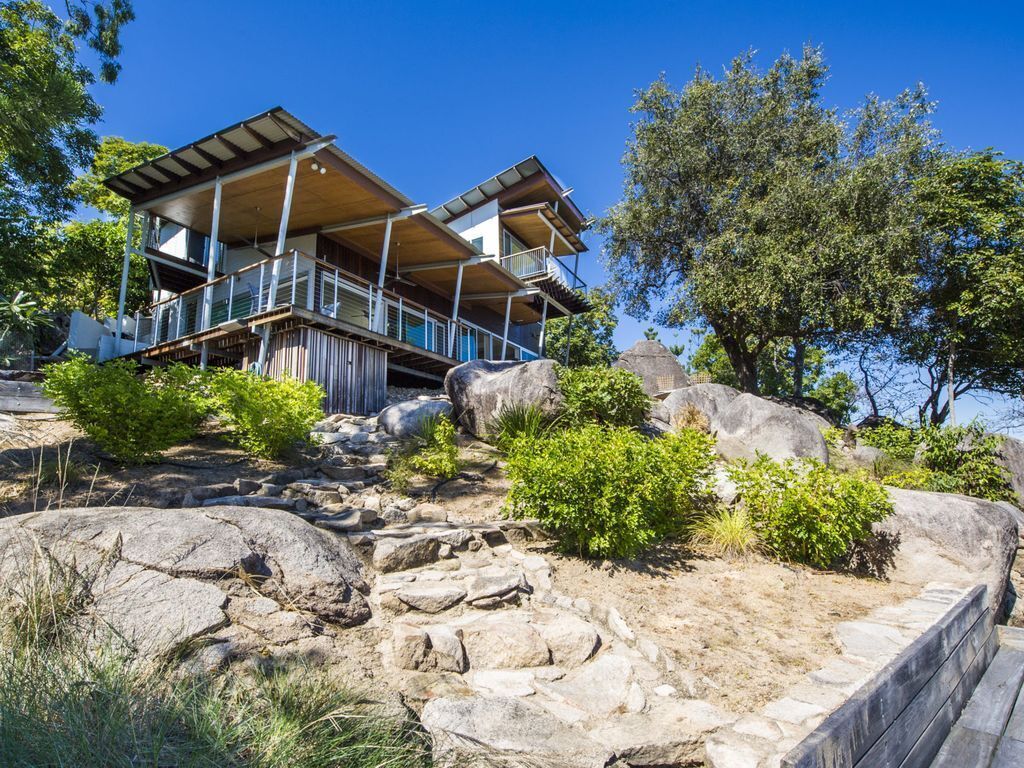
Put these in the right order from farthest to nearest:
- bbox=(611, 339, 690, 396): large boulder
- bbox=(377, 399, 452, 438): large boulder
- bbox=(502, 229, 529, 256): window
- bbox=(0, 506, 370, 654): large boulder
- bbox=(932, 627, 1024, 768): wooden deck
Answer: bbox=(502, 229, 529, 256): window < bbox=(611, 339, 690, 396): large boulder < bbox=(377, 399, 452, 438): large boulder < bbox=(932, 627, 1024, 768): wooden deck < bbox=(0, 506, 370, 654): large boulder

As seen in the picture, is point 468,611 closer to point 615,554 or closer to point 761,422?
point 615,554

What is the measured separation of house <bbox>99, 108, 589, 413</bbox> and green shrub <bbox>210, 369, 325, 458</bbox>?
332 cm

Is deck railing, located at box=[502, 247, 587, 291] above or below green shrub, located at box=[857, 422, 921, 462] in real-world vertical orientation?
above

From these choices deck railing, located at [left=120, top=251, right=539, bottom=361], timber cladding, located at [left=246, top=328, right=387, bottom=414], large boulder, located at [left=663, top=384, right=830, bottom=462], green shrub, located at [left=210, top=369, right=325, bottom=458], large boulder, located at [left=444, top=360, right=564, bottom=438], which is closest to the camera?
green shrub, located at [left=210, top=369, right=325, bottom=458]

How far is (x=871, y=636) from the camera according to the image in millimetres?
3818

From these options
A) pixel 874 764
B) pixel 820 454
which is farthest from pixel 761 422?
pixel 874 764

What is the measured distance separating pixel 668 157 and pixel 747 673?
51.4 ft

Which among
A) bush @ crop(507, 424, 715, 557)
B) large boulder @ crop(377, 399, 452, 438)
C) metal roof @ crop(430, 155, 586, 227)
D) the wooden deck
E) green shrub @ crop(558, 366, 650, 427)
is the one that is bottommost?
the wooden deck

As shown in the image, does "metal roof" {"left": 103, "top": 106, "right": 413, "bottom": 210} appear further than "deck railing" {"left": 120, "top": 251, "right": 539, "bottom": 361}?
No

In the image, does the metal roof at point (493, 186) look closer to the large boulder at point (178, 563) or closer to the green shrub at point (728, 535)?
the green shrub at point (728, 535)

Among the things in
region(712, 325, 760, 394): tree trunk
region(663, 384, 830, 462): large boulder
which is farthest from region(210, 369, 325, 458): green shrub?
region(712, 325, 760, 394): tree trunk

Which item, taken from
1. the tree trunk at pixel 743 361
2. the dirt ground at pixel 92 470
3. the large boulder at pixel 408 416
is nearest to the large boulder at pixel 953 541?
the large boulder at pixel 408 416

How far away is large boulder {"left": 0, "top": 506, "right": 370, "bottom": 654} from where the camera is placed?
278 centimetres

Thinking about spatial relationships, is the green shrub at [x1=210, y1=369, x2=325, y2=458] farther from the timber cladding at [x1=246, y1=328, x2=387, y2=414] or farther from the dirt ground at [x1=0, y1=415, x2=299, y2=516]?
the timber cladding at [x1=246, y1=328, x2=387, y2=414]
